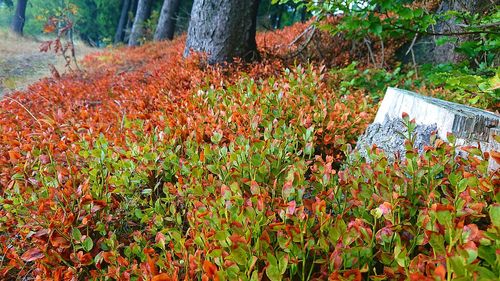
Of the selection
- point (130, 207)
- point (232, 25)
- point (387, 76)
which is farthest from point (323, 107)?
point (232, 25)

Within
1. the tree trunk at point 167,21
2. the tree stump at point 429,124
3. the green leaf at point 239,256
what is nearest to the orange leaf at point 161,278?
the green leaf at point 239,256

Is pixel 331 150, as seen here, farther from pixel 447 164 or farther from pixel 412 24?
pixel 412 24

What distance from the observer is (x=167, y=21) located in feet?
42.2

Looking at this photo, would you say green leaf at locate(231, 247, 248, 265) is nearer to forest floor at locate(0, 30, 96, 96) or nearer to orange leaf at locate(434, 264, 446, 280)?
orange leaf at locate(434, 264, 446, 280)

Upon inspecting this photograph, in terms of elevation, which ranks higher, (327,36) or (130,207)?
(327,36)

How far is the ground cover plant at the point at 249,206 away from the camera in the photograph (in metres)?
1.44

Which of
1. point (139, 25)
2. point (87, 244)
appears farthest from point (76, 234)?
point (139, 25)

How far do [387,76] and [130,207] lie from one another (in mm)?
3697

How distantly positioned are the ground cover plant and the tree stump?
243 mm

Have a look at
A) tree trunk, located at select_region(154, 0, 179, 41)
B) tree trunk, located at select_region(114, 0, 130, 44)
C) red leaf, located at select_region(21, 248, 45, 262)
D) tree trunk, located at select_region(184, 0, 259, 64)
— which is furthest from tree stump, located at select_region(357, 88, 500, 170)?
tree trunk, located at select_region(114, 0, 130, 44)

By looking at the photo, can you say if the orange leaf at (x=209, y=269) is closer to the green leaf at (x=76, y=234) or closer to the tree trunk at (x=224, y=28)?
the green leaf at (x=76, y=234)

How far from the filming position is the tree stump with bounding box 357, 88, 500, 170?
2188mm

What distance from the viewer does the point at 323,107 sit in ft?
10.2

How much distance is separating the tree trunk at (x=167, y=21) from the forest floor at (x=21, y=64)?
10.1 ft
